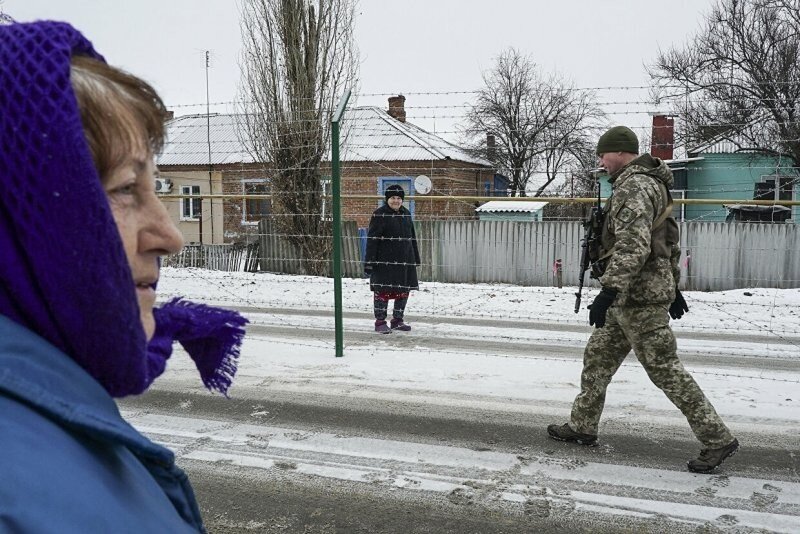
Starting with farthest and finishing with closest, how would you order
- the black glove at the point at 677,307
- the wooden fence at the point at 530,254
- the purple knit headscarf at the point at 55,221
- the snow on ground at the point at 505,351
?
the wooden fence at the point at 530,254 → the snow on ground at the point at 505,351 → the black glove at the point at 677,307 → the purple knit headscarf at the point at 55,221

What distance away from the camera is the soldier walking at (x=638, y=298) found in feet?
14.4

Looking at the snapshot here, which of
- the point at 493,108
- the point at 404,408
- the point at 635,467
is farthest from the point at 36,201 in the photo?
the point at 493,108

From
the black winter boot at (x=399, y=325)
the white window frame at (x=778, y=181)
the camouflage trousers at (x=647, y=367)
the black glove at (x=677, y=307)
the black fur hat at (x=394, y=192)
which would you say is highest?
the white window frame at (x=778, y=181)

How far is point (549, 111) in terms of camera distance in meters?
42.0

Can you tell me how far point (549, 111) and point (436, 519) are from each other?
1602 inches

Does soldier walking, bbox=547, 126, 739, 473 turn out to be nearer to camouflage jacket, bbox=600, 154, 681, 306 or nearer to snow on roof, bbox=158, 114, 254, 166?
camouflage jacket, bbox=600, 154, 681, 306

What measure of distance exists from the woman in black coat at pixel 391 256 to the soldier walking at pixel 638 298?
4.79 meters

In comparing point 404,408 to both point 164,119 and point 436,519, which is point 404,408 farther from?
point 164,119

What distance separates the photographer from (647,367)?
454 centimetres

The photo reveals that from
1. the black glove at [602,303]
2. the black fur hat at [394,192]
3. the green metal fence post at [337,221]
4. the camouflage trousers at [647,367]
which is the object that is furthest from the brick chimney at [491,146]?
the black glove at [602,303]

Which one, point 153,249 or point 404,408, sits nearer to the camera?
point 153,249

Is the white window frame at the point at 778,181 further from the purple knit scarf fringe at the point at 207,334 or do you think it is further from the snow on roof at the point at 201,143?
the snow on roof at the point at 201,143

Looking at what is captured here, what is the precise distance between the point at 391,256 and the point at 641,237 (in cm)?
547

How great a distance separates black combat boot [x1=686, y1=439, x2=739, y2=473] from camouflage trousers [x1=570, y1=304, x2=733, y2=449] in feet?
0.12
